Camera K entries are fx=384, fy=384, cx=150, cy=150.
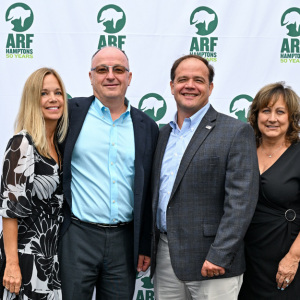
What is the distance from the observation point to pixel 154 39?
307cm

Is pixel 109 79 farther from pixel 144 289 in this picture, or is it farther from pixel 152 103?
pixel 144 289

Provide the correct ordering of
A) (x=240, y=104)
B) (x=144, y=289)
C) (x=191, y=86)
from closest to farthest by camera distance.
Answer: (x=191, y=86)
(x=240, y=104)
(x=144, y=289)

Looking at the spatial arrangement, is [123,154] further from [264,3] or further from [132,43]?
[264,3]

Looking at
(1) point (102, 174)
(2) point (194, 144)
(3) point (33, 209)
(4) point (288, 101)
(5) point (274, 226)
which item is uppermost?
(4) point (288, 101)

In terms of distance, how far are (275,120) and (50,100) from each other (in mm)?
1275

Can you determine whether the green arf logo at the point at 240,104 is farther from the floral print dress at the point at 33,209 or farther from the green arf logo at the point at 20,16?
the green arf logo at the point at 20,16

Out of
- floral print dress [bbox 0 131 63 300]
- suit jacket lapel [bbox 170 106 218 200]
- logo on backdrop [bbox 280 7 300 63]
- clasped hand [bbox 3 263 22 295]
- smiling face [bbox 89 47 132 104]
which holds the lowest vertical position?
clasped hand [bbox 3 263 22 295]

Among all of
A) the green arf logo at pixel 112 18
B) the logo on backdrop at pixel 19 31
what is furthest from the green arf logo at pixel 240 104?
the logo on backdrop at pixel 19 31

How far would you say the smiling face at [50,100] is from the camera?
209cm

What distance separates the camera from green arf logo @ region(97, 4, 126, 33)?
3.05 meters

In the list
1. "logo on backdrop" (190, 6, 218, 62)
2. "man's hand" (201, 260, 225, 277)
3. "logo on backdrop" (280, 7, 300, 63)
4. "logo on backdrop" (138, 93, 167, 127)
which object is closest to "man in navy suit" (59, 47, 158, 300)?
"man's hand" (201, 260, 225, 277)

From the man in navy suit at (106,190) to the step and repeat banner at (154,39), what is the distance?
Result: 2.58 ft

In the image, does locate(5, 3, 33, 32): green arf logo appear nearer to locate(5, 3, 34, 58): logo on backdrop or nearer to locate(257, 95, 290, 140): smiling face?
locate(5, 3, 34, 58): logo on backdrop

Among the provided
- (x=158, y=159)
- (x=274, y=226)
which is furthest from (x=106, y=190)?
(x=274, y=226)
